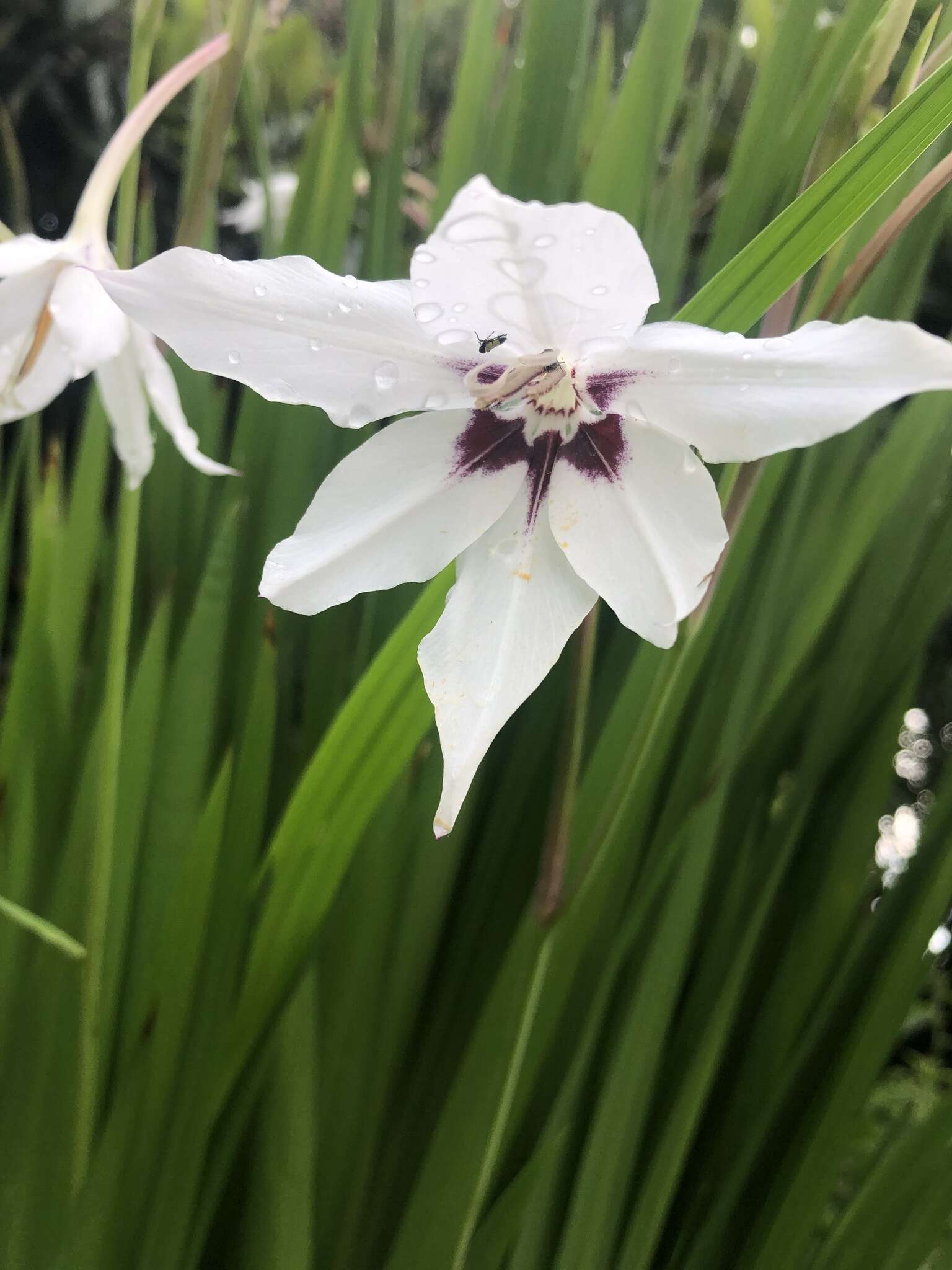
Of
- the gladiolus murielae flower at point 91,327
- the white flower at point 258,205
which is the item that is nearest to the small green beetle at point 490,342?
the gladiolus murielae flower at point 91,327

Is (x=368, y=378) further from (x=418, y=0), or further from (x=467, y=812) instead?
(x=418, y=0)

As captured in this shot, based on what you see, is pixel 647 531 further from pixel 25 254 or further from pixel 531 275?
pixel 25 254

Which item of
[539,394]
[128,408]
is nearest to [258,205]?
[128,408]

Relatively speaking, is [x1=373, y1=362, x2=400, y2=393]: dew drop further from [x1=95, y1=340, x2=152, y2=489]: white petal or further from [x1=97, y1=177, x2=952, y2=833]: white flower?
[x1=95, y1=340, x2=152, y2=489]: white petal

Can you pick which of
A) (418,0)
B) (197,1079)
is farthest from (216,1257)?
(418,0)

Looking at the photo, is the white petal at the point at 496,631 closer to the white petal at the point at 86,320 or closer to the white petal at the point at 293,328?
the white petal at the point at 293,328

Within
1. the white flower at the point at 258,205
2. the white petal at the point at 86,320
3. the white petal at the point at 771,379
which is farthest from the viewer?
the white flower at the point at 258,205

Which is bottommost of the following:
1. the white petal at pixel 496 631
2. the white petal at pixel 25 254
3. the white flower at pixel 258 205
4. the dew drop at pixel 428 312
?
the white petal at pixel 496 631
